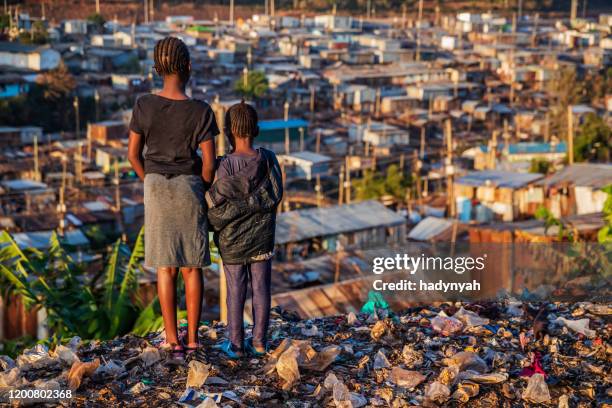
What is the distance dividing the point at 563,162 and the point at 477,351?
12.9m

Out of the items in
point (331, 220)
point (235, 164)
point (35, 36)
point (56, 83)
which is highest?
point (235, 164)

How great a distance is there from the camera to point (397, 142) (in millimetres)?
19547

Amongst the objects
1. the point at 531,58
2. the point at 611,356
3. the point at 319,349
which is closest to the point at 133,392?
the point at 319,349

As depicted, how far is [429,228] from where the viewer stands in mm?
12414

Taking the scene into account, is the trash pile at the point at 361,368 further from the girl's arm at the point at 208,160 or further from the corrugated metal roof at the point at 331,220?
the corrugated metal roof at the point at 331,220

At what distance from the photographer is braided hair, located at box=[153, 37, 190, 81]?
2.60 meters

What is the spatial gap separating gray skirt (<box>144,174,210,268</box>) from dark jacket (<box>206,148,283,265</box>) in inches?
2.7

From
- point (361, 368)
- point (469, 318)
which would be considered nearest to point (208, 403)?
point (361, 368)

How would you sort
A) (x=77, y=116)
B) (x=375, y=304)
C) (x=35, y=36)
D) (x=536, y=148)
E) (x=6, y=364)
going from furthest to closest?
(x=35, y=36), (x=77, y=116), (x=536, y=148), (x=375, y=304), (x=6, y=364)

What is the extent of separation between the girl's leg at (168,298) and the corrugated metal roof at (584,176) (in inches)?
335

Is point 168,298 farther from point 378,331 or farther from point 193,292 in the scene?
point 378,331

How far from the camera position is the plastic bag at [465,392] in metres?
2.47

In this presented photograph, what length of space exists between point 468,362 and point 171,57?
1.16 m

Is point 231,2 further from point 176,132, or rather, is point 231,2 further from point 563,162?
point 176,132
